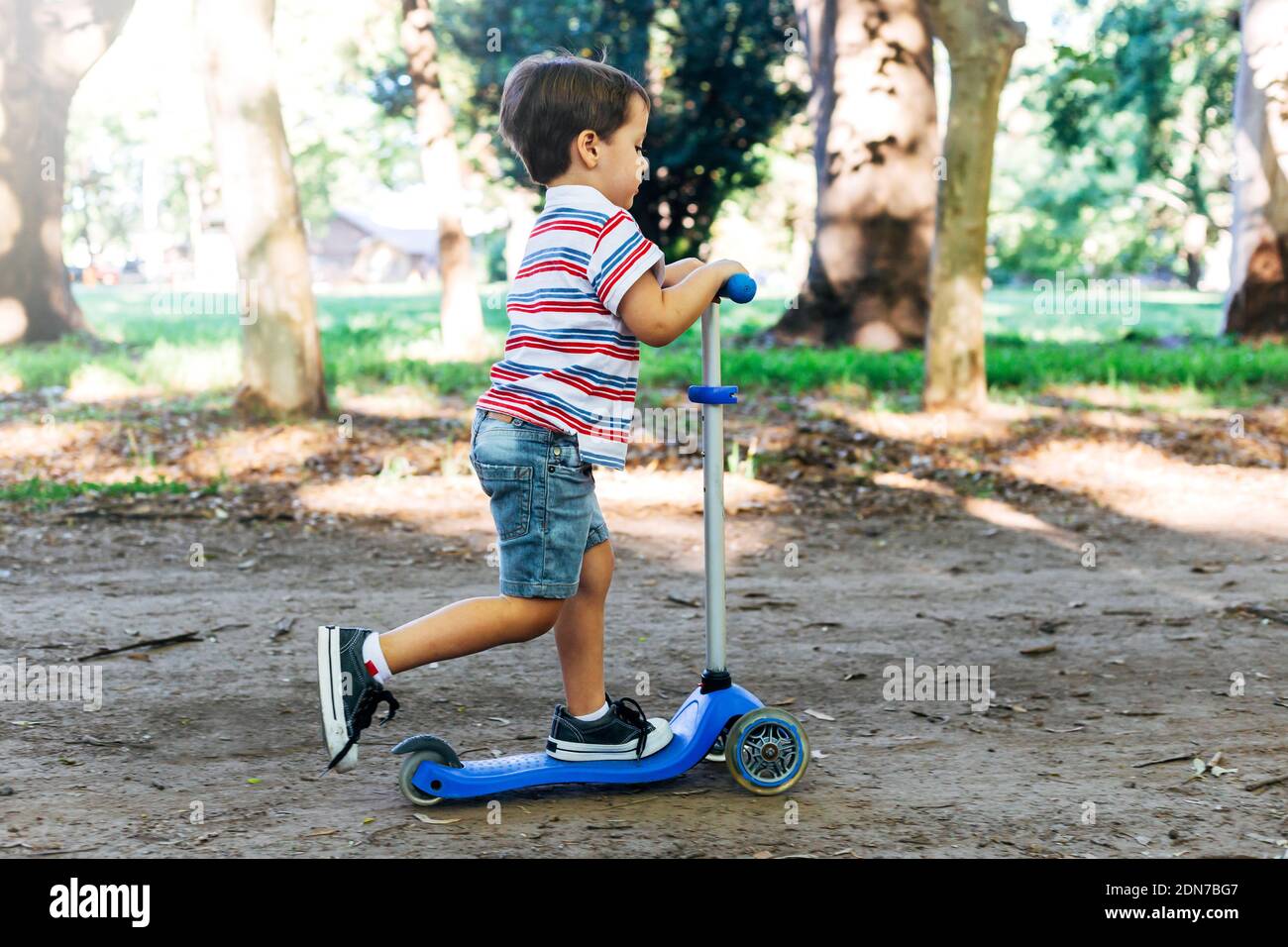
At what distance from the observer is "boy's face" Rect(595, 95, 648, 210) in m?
3.23

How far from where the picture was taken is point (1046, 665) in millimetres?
4566

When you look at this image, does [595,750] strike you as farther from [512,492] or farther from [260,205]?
[260,205]

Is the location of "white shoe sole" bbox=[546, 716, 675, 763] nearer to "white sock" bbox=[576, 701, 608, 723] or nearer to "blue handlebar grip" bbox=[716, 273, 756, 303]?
"white sock" bbox=[576, 701, 608, 723]

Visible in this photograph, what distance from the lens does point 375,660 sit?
3172 millimetres

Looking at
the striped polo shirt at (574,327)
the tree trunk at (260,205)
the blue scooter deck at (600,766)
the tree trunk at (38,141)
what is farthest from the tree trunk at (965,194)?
the tree trunk at (38,141)

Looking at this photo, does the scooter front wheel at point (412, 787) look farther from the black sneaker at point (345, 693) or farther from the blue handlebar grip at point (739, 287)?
the blue handlebar grip at point (739, 287)

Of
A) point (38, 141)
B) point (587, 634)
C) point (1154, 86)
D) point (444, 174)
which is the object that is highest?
point (1154, 86)

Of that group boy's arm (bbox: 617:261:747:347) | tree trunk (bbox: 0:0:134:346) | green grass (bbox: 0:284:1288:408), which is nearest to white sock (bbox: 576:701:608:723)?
boy's arm (bbox: 617:261:747:347)

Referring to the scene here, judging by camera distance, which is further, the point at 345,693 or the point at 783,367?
the point at 783,367

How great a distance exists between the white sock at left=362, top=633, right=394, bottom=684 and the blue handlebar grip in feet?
3.90

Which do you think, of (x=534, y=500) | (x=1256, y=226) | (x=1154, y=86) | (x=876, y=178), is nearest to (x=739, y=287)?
(x=534, y=500)

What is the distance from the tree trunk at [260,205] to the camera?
29.0ft

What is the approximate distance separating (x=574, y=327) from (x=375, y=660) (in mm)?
930

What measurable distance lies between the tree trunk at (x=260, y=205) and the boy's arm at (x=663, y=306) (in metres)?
A: 6.30
